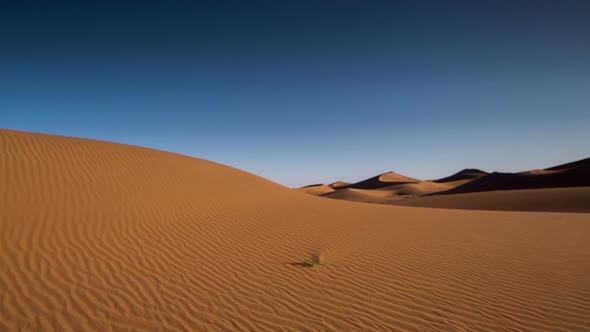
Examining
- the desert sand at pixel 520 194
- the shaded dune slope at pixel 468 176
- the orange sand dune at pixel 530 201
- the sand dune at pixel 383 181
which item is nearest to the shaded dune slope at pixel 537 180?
the desert sand at pixel 520 194

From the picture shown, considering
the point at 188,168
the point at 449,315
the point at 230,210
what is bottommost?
the point at 449,315

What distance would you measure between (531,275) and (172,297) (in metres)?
6.37

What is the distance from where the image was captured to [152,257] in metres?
5.28

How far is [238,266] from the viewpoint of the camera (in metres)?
5.22

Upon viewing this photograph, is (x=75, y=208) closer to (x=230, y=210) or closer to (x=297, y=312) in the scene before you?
(x=230, y=210)

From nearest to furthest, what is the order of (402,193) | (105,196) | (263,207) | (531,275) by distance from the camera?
(531,275) → (105,196) → (263,207) → (402,193)

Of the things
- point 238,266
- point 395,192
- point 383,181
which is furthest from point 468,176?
point 238,266

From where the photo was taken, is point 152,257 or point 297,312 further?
point 152,257

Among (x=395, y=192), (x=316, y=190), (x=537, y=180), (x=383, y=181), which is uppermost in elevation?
(x=383, y=181)

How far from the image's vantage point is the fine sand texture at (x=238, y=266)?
3565mm

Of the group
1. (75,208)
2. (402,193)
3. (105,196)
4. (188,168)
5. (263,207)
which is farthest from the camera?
(402,193)

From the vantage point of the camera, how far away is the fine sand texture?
3565mm

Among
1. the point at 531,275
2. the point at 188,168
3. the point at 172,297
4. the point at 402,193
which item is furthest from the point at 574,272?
the point at 402,193

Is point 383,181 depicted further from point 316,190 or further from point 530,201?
point 530,201
